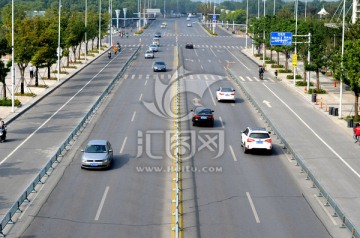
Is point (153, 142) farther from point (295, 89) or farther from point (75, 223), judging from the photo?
point (295, 89)

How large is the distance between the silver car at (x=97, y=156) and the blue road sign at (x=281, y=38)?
1825 inches

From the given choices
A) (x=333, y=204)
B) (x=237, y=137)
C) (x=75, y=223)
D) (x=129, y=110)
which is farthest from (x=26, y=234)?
(x=129, y=110)

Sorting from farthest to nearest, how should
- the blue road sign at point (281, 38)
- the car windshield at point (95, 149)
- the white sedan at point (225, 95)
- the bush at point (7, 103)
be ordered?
1. the blue road sign at point (281, 38)
2. the white sedan at point (225, 95)
3. the bush at point (7, 103)
4. the car windshield at point (95, 149)

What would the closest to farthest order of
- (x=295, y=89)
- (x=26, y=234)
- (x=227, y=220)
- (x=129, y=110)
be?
(x=26, y=234), (x=227, y=220), (x=129, y=110), (x=295, y=89)

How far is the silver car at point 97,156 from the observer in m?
36.3

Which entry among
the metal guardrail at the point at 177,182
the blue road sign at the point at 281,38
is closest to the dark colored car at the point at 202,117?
the metal guardrail at the point at 177,182

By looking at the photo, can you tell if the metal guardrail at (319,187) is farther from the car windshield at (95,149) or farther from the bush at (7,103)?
the bush at (7,103)

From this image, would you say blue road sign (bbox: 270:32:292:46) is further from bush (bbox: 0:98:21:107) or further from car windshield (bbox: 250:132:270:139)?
car windshield (bbox: 250:132:270:139)

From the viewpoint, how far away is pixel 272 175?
35938mm

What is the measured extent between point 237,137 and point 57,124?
13795mm

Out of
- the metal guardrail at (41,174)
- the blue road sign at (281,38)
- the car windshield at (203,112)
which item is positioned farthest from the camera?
the blue road sign at (281,38)

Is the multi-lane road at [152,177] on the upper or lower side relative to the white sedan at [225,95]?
lower

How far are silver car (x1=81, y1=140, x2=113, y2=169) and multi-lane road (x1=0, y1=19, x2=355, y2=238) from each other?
43 cm

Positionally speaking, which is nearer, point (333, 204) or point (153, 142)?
point (333, 204)
